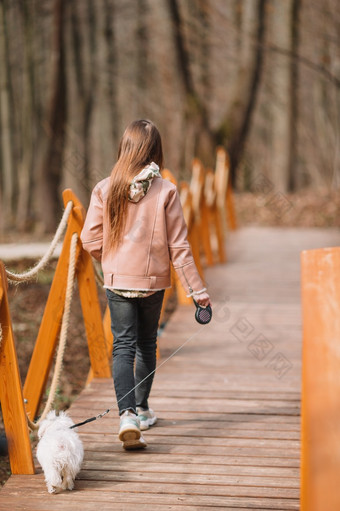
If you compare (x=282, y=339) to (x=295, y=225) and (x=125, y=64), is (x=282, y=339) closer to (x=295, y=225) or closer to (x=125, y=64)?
(x=295, y=225)

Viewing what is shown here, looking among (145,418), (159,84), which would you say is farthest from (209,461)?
(159,84)

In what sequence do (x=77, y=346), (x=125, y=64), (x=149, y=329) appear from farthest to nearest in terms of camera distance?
(x=125, y=64)
(x=77, y=346)
(x=149, y=329)

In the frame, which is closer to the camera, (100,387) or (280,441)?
(280,441)

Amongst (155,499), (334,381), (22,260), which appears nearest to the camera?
(334,381)

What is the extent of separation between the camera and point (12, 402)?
330 cm

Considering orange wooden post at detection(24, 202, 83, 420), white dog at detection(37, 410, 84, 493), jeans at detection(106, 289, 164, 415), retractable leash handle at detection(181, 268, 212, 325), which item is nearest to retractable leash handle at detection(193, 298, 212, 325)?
retractable leash handle at detection(181, 268, 212, 325)

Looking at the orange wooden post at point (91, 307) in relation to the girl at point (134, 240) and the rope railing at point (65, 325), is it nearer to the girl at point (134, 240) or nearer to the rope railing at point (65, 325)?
the rope railing at point (65, 325)

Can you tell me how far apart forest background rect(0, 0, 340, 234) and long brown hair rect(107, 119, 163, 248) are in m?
8.82

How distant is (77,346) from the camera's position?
730cm

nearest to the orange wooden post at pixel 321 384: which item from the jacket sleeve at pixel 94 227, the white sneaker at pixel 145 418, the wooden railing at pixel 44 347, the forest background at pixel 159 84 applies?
the jacket sleeve at pixel 94 227

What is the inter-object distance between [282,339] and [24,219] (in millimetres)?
12777

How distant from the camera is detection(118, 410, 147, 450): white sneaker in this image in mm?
3508

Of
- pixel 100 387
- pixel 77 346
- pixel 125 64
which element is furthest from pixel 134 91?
pixel 100 387

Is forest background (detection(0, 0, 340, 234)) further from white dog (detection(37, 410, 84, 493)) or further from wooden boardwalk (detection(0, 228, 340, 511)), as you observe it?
white dog (detection(37, 410, 84, 493))
